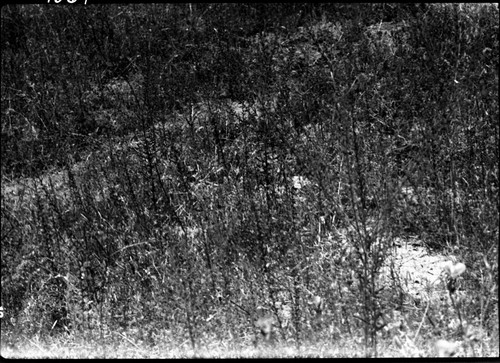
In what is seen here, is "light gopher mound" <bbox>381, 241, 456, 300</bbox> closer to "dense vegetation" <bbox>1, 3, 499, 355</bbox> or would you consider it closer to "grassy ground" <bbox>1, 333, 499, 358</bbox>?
"dense vegetation" <bbox>1, 3, 499, 355</bbox>

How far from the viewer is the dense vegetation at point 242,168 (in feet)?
15.5

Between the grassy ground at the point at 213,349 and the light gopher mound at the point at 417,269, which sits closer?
the grassy ground at the point at 213,349

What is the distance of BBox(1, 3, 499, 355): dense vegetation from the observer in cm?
472

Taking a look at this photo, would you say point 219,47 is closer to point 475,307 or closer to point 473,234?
point 473,234

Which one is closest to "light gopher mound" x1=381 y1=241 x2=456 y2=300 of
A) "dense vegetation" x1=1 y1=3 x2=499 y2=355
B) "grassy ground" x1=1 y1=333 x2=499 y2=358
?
"dense vegetation" x1=1 y1=3 x2=499 y2=355

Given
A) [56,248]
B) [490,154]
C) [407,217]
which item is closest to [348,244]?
[407,217]

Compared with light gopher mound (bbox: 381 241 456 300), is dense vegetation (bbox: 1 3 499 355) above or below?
above

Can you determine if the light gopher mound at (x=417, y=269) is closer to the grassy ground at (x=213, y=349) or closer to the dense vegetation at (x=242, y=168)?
the dense vegetation at (x=242, y=168)

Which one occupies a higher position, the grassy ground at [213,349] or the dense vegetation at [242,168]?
the dense vegetation at [242,168]

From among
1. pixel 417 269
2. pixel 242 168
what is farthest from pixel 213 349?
pixel 242 168

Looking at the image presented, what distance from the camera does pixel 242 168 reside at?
6.05 m

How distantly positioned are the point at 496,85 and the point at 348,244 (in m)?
2.24

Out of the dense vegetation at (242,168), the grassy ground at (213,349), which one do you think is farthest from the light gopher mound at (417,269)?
the grassy ground at (213,349)

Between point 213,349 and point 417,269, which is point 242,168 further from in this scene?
point 213,349
